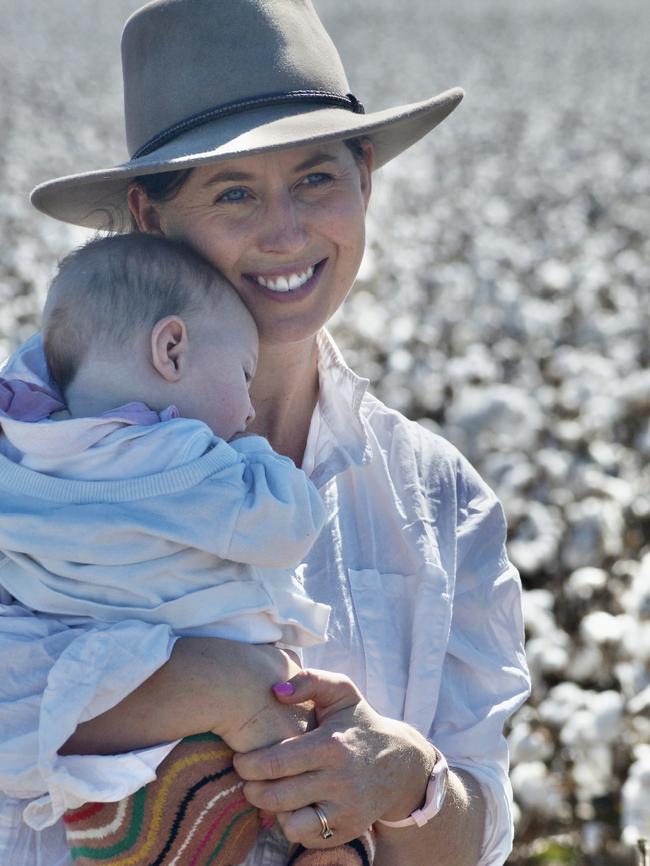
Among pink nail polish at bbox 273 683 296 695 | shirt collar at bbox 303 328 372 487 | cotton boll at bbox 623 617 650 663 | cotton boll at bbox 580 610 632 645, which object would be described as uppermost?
shirt collar at bbox 303 328 372 487

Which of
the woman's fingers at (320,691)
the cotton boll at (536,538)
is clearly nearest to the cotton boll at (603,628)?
the cotton boll at (536,538)

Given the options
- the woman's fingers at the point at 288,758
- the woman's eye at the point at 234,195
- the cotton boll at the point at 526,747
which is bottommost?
the cotton boll at the point at 526,747

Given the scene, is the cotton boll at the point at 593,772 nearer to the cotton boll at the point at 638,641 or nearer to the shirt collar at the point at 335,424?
the cotton boll at the point at 638,641

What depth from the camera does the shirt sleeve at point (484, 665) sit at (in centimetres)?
167

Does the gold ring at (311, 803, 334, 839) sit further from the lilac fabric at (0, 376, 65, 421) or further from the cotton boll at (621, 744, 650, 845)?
the cotton boll at (621, 744, 650, 845)

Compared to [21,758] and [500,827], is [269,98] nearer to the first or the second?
[21,758]

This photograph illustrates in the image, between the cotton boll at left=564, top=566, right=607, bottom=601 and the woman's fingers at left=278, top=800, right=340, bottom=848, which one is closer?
the woman's fingers at left=278, top=800, right=340, bottom=848

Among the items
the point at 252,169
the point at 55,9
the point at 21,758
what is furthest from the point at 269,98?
the point at 55,9

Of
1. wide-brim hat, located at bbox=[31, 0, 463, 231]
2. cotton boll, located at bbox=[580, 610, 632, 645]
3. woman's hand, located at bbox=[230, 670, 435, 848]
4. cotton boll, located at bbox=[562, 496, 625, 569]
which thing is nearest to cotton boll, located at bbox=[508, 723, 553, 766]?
cotton boll, located at bbox=[580, 610, 632, 645]

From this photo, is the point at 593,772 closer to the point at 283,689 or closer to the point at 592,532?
the point at 592,532

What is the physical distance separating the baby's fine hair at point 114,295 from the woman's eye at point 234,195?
0.14 m

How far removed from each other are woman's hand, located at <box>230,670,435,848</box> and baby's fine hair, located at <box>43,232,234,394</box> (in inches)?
15.8

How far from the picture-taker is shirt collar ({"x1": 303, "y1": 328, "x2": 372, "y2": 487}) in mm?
1746

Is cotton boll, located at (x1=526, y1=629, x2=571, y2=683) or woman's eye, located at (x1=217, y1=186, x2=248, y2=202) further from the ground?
woman's eye, located at (x1=217, y1=186, x2=248, y2=202)
